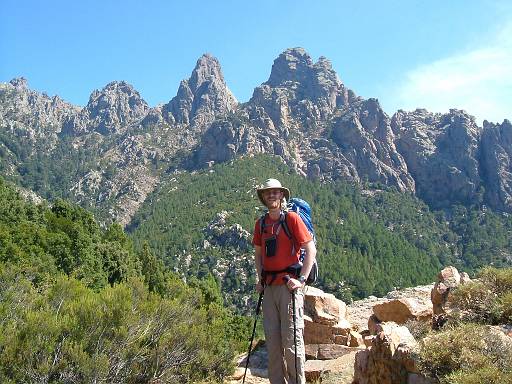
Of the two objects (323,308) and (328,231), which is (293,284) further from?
(328,231)

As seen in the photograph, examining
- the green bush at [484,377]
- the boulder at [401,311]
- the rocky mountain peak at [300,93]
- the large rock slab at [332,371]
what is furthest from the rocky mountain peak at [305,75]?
the green bush at [484,377]

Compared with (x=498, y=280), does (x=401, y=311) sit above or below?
below

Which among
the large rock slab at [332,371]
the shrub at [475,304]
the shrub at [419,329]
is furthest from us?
the large rock slab at [332,371]

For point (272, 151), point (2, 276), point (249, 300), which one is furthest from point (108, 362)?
point (272, 151)

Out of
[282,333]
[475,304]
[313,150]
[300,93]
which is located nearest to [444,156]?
[313,150]

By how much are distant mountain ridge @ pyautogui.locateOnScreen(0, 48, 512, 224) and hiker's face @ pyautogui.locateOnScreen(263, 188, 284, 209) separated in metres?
125

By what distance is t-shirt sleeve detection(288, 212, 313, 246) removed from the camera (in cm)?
503

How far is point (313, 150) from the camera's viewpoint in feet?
468

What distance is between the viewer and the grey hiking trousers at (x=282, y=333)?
5.00 meters

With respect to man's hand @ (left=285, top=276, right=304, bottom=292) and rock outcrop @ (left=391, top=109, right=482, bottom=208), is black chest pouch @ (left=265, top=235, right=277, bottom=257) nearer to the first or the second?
man's hand @ (left=285, top=276, right=304, bottom=292)

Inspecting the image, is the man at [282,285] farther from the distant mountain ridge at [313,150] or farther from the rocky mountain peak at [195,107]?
the rocky mountain peak at [195,107]

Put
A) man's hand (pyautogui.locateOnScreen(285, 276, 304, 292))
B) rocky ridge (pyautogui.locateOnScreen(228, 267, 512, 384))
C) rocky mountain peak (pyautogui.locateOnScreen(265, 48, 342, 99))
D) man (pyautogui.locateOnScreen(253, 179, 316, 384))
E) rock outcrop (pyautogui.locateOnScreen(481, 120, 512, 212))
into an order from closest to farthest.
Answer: man's hand (pyautogui.locateOnScreen(285, 276, 304, 292))
man (pyautogui.locateOnScreen(253, 179, 316, 384))
rocky ridge (pyautogui.locateOnScreen(228, 267, 512, 384))
rock outcrop (pyautogui.locateOnScreen(481, 120, 512, 212))
rocky mountain peak (pyautogui.locateOnScreen(265, 48, 342, 99))

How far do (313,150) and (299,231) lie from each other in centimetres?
13943

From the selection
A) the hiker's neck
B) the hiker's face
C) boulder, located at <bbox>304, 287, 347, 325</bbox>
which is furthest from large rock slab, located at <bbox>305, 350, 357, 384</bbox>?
the hiker's face
